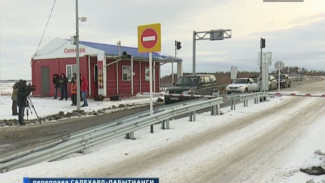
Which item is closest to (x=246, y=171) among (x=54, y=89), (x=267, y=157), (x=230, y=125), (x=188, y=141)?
(x=267, y=157)

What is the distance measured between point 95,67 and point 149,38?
15882 mm

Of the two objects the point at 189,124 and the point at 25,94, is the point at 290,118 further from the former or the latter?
the point at 25,94

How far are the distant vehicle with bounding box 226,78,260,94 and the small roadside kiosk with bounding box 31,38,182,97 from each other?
245 inches

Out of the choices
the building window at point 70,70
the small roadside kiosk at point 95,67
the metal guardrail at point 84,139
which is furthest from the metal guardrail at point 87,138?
the building window at point 70,70

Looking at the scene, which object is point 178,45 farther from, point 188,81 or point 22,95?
point 22,95

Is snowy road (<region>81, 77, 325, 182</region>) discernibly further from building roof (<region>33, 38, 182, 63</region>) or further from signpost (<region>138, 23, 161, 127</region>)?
building roof (<region>33, 38, 182, 63</region>)

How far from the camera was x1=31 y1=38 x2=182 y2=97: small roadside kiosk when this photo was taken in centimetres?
2492

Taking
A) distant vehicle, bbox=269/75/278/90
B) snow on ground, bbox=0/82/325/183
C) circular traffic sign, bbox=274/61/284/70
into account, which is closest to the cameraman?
snow on ground, bbox=0/82/325/183

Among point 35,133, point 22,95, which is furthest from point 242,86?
point 35,133

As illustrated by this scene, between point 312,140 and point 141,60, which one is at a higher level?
point 141,60

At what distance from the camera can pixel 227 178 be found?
6164 mm

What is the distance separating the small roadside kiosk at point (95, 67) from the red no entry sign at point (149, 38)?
44.9 feet

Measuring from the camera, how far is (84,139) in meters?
7.82

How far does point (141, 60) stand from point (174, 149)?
68.5 ft
